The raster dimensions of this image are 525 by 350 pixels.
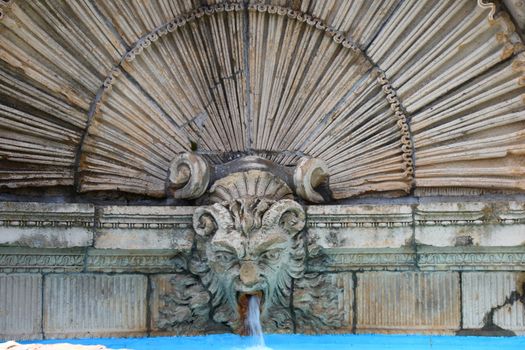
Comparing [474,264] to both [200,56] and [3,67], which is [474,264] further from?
[3,67]

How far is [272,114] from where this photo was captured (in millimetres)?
5375

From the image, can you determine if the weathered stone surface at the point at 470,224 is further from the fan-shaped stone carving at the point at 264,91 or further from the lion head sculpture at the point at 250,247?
the lion head sculpture at the point at 250,247

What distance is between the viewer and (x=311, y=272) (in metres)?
5.08

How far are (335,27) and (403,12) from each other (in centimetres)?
40

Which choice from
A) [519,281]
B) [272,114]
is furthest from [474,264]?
[272,114]

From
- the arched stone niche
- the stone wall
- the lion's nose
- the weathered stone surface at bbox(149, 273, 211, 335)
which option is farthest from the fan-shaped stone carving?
the lion's nose

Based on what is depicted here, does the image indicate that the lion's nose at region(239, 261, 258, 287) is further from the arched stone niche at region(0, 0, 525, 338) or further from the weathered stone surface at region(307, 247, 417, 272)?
the weathered stone surface at region(307, 247, 417, 272)

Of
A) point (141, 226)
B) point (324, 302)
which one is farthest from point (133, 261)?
point (324, 302)

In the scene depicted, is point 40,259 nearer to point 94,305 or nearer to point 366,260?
point 94,305

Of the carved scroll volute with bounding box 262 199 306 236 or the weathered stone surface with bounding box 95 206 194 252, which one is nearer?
the carved scroll volute with bounding box 262 199 306 236

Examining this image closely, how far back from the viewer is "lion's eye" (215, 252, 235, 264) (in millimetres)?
4829

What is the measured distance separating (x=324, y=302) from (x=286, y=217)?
57cm

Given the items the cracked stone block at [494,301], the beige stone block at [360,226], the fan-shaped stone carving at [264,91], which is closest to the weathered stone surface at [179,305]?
the fan-shaped stone carving at [264,91]

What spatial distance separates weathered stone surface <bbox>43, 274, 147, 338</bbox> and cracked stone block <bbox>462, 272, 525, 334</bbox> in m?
1.81
